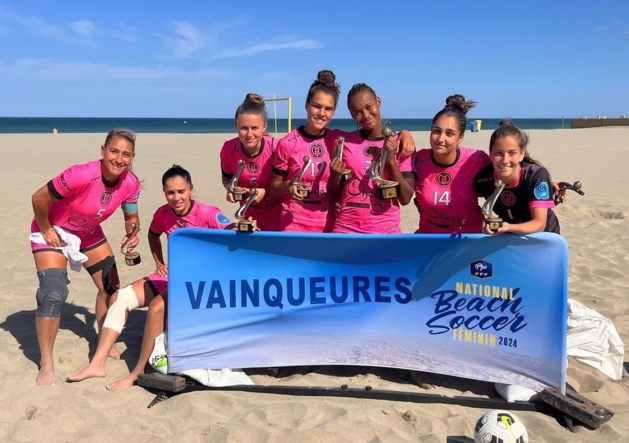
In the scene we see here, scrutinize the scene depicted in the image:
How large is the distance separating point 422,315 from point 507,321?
0.53 metres

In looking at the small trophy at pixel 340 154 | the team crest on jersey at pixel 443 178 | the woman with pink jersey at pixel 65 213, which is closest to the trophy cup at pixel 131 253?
the woman with pink jersey at pixel 65 213

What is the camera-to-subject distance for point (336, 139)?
388 centimetres

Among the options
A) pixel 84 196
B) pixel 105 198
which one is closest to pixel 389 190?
pixel 105 198

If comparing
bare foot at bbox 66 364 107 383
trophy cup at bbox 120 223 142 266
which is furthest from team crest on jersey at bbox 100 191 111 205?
bare foot at bbox 66 364 107 383

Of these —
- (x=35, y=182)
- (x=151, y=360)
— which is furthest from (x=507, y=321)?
(x=35, y=182)

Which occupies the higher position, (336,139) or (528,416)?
(336,139)

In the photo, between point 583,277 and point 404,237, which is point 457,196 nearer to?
point 404,237

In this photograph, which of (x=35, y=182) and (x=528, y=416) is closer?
(x=528, y=416)

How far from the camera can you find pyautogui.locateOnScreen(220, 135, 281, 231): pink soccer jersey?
13.7ft

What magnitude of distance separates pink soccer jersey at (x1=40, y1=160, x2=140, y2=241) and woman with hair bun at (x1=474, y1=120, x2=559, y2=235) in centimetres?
257

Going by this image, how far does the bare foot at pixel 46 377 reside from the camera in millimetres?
3795

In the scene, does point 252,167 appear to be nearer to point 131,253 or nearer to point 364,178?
point 364,178

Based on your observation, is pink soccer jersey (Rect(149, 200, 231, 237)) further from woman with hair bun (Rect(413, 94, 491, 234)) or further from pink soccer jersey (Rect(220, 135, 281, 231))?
woman with hair bun (Rect(413, 94, 491, 234))

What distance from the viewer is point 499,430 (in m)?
2.83
